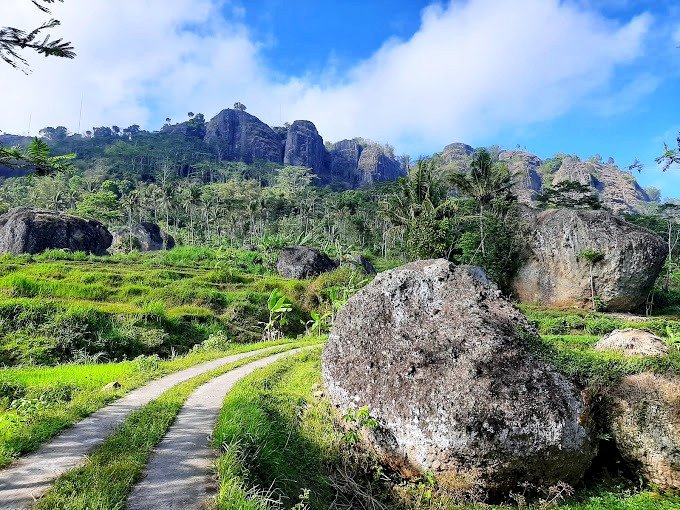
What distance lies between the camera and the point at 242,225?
75.5 metres

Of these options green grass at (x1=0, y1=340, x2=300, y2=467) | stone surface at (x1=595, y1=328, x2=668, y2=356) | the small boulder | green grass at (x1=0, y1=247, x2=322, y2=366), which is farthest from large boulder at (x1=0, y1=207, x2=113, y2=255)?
stone surface at (x1=595, y1=328, x2=668, y2=356)

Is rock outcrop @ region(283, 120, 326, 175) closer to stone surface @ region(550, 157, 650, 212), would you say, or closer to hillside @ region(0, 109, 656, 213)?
hillside @ region(0, 109, 656, 213)

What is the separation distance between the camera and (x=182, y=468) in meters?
5.72

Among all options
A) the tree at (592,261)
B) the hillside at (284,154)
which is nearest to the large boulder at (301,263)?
the tree at (592,261)

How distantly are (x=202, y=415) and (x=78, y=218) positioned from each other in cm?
4980

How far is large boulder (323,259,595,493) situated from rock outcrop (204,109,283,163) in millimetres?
154553

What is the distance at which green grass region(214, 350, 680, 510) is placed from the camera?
5.70 metres

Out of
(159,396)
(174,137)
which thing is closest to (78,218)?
(159,396)

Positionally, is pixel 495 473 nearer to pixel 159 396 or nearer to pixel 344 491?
pixel 344 491

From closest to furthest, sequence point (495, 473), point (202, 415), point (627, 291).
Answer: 1. point (495, 473)
2. point (202, 415)
3. point (627, 291)

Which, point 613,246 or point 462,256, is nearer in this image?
point 613,246

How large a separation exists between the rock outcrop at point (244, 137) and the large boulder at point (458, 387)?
507 feet

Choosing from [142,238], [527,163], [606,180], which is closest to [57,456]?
[142,238]

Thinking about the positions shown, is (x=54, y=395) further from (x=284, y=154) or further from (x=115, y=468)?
(x=284, y=154)
